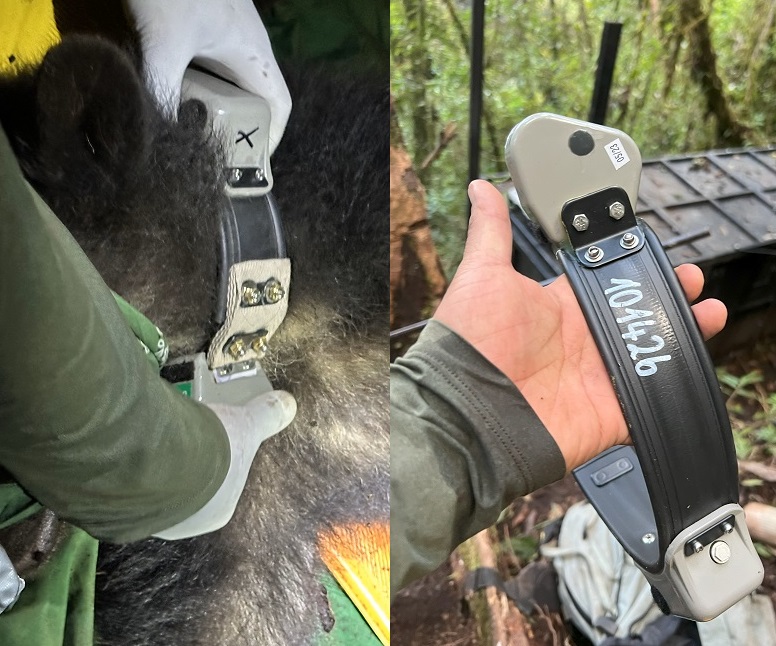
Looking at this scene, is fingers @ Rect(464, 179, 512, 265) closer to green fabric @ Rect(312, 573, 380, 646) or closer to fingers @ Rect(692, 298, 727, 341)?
fingers @ Rect(692, 298, 727, 341)

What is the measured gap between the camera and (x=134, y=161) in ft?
1.17

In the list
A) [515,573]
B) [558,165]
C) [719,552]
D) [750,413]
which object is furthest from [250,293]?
[750,413]

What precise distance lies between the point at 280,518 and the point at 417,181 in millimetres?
779

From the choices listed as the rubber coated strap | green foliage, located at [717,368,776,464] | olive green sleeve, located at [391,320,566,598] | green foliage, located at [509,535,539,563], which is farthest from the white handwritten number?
green foliage, located at [717,368,776,464]

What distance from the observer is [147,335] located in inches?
14.2

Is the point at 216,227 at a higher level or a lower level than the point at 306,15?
lower

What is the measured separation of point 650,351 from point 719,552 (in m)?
0.23

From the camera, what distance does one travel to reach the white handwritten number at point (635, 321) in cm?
63

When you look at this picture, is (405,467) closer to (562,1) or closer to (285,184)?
(285,184)

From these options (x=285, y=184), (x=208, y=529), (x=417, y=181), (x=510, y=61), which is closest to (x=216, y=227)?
(x=285, y=184)

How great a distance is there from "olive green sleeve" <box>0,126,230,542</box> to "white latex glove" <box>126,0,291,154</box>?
0.36 ft

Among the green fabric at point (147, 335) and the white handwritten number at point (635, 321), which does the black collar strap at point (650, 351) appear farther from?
the green fabric at point (147, 335)

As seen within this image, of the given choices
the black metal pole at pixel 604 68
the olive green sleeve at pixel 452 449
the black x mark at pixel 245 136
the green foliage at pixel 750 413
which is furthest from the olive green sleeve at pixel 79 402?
the green foliage at pixel 750 413

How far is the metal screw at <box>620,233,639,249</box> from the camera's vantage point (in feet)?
2.15
